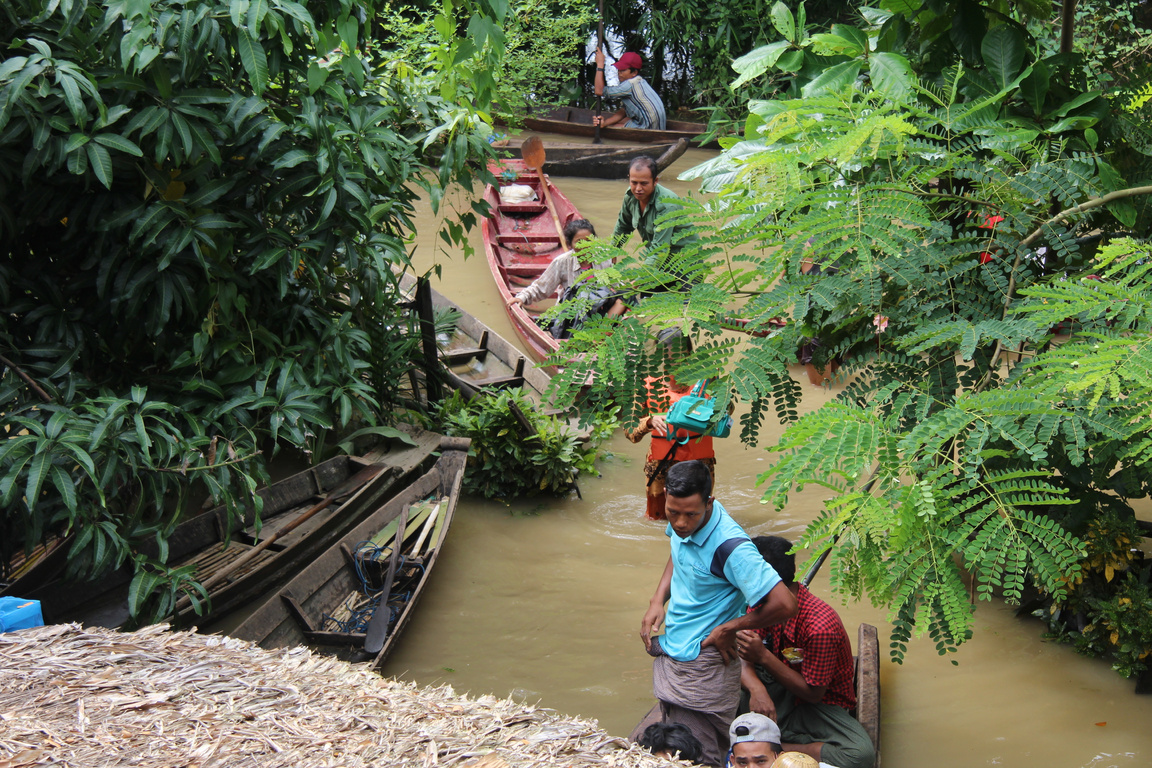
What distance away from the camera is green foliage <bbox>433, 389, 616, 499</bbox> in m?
6.46

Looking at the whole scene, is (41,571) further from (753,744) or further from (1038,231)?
(1038,231)

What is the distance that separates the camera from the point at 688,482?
3.19 meters

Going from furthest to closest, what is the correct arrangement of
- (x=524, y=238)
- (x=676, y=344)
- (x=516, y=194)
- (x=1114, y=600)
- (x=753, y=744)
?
1. (x=516, y=194)
2. (x=524, y=238)
3. (x=1114, y=600)
4. (x=676, y=344)
5. (x=753, y=744)

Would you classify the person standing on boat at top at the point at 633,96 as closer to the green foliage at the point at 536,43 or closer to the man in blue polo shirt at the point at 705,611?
the green foliage at the point at 536,43

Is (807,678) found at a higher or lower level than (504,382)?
lower

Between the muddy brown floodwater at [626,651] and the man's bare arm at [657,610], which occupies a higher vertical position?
the man's bare arm at [657,610]

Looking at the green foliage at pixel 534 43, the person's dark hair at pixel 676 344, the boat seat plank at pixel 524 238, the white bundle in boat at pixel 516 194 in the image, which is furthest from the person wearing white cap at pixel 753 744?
the green foliage at pixel 534 43

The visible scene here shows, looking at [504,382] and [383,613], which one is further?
[504,382]

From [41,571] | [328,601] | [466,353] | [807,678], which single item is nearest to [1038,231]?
[807,678]

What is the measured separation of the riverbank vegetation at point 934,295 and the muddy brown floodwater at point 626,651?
1.31 meters

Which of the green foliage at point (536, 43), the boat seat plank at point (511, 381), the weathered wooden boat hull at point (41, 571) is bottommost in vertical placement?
the boat seat plank at point (511, 381)

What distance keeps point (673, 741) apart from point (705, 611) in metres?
0.47

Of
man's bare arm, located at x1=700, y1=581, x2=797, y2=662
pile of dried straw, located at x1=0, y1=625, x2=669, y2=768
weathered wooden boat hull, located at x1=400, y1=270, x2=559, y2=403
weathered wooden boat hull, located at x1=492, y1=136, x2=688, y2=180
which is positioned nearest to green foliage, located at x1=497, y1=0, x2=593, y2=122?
weathered wooden boat hull, located at x1=492, y1=136, x2=688, y2=180

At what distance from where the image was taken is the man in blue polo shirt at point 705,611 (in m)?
3.18
